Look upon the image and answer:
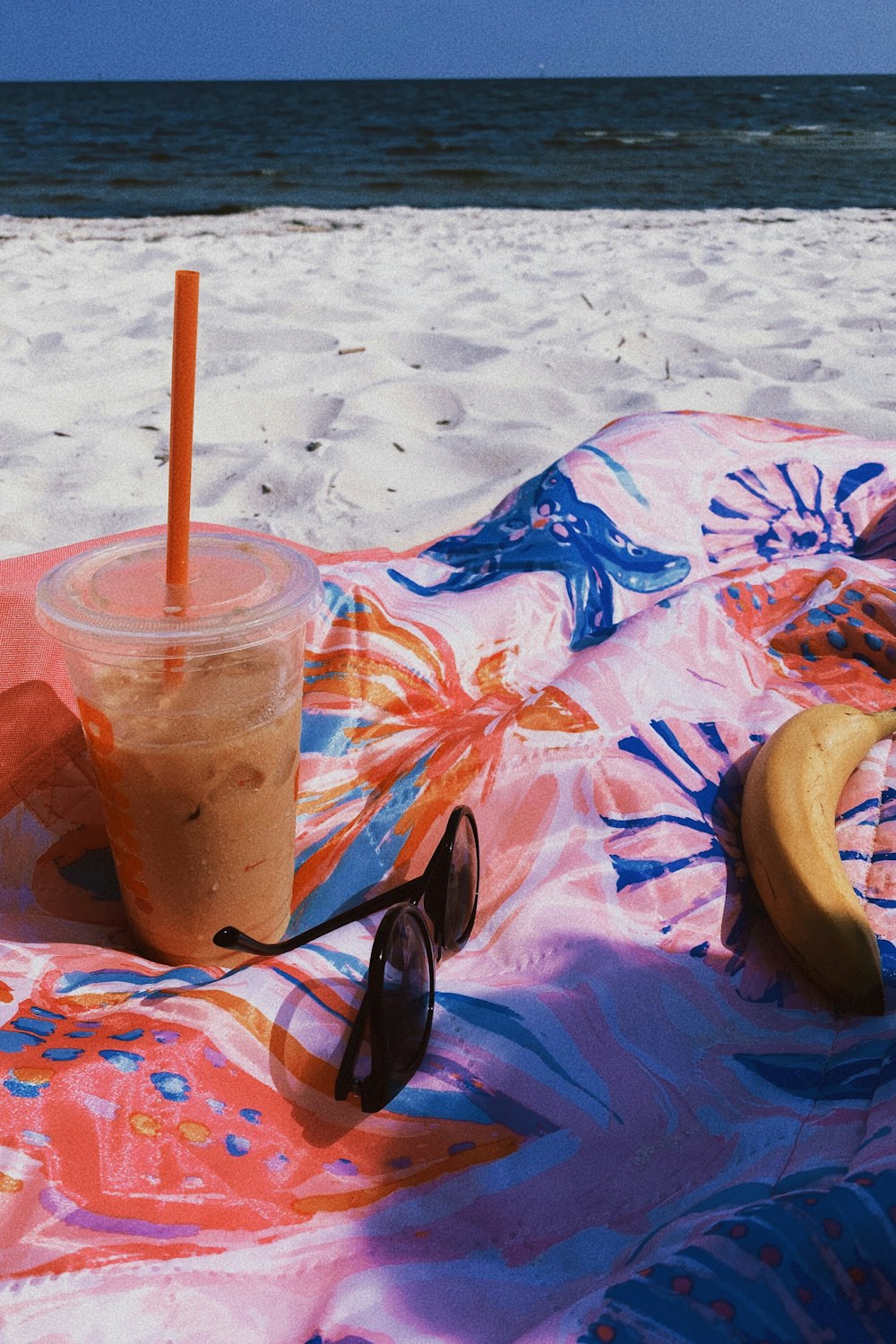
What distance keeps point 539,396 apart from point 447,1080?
2776 millimetres

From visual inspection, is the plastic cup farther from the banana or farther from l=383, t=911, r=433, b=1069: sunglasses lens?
the banana

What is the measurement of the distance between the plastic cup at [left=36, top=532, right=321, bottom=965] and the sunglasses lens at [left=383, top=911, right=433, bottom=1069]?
231 mm

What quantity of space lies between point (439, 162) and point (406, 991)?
12213 millimetres

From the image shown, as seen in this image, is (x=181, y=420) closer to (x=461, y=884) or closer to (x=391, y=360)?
(x=461, y=884)

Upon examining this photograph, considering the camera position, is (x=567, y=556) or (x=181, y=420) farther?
(x=567, y=556)

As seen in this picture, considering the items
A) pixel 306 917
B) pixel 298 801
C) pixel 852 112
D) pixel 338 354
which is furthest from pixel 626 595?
pixel 852 112

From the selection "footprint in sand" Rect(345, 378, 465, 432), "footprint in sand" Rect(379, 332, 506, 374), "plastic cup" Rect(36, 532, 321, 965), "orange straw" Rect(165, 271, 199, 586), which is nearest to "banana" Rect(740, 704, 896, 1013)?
"plastic cup" Rect(36, 532, 321, 965)

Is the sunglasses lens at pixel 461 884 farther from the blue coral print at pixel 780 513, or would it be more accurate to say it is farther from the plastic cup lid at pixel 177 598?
the blue coral print at pixel 780 513

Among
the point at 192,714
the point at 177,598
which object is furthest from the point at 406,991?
the point at 177,598

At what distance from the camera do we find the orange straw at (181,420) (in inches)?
38.0

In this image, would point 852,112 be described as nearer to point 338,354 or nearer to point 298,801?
point 338,354

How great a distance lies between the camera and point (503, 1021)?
110 cm

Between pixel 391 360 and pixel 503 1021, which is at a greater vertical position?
pixel 391 360

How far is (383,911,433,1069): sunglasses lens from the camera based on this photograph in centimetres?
103
